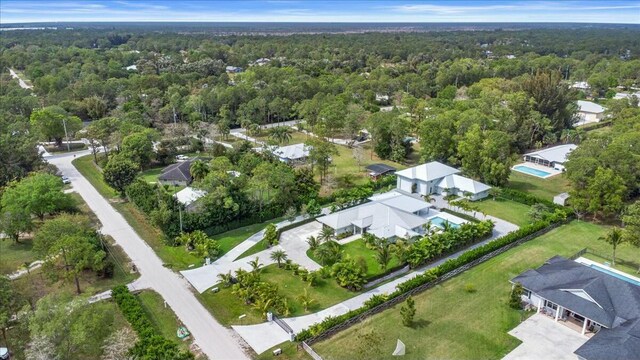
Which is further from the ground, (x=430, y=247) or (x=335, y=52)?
(x=335, y=52)

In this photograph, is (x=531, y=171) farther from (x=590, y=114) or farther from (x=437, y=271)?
(x=590, y=114)

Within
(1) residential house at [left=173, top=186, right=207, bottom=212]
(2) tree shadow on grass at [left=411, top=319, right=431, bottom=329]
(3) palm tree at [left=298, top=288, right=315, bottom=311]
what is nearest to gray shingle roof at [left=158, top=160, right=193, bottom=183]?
(1) residential house at [left=173, top=186, right=207, bottom=212]

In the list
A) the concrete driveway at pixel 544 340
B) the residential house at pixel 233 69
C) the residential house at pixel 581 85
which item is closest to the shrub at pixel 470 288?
the concrete driveway at pixel 544 340

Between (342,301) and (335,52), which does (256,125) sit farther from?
(335,52)

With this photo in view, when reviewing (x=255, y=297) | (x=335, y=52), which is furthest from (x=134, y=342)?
(x=335, y=52)

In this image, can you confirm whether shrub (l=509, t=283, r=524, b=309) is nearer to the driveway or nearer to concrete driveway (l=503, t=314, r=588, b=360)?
concrete driveway (l=503, t=314, r=588, b=360)

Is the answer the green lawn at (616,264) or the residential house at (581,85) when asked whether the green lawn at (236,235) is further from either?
the residential house at (581,85)
